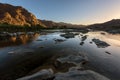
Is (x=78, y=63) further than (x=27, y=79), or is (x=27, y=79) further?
(x=78, y=63)

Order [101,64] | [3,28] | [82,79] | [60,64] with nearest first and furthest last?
1. [82,79]
2. [60,64]
3. [101,64]
4. [3,28]

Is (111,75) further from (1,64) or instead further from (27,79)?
(1,64)

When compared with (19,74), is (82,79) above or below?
above

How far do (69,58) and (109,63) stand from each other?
18.6 feet

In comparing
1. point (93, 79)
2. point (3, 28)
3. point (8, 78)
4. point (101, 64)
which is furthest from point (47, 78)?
point (3, 28)

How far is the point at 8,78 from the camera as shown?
50.4ft

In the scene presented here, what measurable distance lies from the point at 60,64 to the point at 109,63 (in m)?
7.19

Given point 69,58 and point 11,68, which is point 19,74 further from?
point 69,58

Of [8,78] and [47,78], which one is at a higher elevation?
[47,78]

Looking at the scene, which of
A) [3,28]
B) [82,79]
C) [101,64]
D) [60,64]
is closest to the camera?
[82,79]

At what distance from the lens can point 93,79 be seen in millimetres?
11656

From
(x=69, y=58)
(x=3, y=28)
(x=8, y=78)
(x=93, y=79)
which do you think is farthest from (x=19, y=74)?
(x=3, y=28)

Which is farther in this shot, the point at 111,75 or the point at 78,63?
the point at 78,63

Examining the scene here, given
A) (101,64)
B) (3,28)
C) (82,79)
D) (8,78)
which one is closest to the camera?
(82,79)
